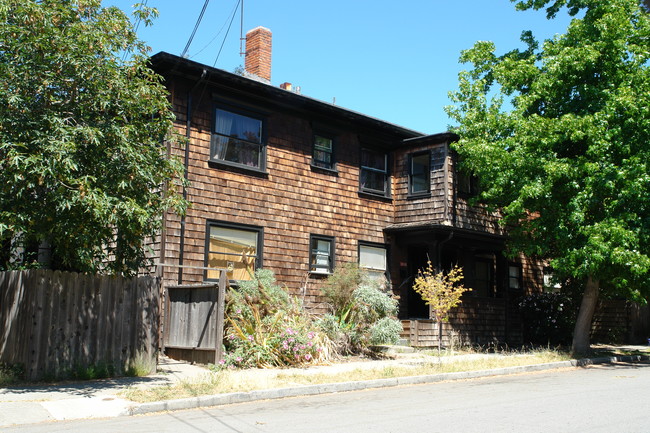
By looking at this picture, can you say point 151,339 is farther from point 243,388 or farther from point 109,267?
point 243,388

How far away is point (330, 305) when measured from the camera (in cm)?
1762

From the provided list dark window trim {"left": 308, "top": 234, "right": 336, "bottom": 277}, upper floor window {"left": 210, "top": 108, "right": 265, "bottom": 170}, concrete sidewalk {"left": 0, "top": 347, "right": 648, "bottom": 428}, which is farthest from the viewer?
dark window trim {"left": 308, "top": 234, "right": 336, "bottom": 277}

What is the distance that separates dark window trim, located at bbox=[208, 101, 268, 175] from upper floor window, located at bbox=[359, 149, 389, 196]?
387 cm

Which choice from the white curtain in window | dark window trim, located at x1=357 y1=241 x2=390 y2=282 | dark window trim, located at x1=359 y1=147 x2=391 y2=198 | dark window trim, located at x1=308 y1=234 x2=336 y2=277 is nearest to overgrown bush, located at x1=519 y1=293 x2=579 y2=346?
dark window trim, located at x1=357 y1=241 x2=390 y2=282

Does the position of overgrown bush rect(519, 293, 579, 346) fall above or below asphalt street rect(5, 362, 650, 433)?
above

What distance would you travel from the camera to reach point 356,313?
16.7 meters

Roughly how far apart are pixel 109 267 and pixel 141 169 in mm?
2255

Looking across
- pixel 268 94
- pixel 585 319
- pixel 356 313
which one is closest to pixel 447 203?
pixel 356 313

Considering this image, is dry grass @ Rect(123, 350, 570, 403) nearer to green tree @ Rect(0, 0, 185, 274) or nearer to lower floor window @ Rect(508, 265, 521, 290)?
green tree @ Rect(0, 0, 185, 274)

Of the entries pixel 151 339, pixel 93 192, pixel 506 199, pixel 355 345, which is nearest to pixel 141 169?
pixel 93 192

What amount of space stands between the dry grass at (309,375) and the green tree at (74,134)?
105 inches

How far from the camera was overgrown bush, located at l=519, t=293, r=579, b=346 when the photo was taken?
21406 mm

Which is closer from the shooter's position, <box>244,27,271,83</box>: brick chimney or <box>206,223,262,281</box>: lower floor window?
<box>206,223,262,281</box>: lower floor window

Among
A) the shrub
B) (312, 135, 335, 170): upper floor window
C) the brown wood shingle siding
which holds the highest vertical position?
(312, 135, 335, 170): upper floor window
